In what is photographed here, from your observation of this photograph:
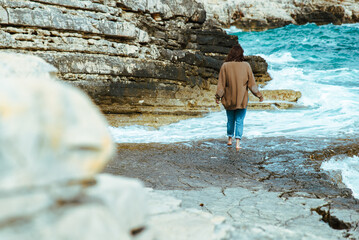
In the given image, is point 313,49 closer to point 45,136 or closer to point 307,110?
point 307,110

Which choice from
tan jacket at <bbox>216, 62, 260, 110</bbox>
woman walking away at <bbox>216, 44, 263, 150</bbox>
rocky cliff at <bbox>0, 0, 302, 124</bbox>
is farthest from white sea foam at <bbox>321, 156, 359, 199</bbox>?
rocky cliff at <bbox>0, 0, 302, 124</bbox>

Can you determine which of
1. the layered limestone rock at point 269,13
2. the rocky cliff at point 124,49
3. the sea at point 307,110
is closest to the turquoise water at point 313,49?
the sea at point 307,110

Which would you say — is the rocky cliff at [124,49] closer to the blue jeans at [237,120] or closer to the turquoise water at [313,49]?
the blue jeans at [237,120]

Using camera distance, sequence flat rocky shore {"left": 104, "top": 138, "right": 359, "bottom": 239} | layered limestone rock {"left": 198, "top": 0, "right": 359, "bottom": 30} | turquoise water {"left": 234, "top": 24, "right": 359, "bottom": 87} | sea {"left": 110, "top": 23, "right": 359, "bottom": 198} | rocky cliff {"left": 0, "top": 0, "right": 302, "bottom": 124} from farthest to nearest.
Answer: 1. layered limestone rock {"left": 198, "top": 0, "right": 359, "bottom": 30}
2. turquoise water {"left": 234, "top": 24, "right": 359, "bottom": 87}
3. rocky cliff {"left": 0, "top": 0, "right": 302, "bottom": 124}
4. sea {"left": 110, "top": 23, "right": 359, "bottom": 198}
5. flat rocky shore {"left": 104, "top": 138, "right": 359, "bottom": 239}

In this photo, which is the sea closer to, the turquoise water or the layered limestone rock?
the turquoise water

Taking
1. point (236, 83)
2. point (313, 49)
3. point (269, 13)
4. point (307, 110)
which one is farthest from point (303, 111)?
point (269, 13)

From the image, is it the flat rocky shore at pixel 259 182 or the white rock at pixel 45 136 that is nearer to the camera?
the white rock at pixel 45 136

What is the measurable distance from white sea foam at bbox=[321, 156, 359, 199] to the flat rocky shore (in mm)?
101

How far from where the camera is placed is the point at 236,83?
5977mm

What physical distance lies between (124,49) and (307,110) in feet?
20.3

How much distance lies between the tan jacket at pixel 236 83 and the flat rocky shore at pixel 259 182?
2.70ft

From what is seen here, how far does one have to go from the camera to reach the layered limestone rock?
3522 centimetres

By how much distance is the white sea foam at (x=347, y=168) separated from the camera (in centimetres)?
386

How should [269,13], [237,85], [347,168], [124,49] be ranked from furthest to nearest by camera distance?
[269,13]
[124,49]
[237,85]
[347,168]
